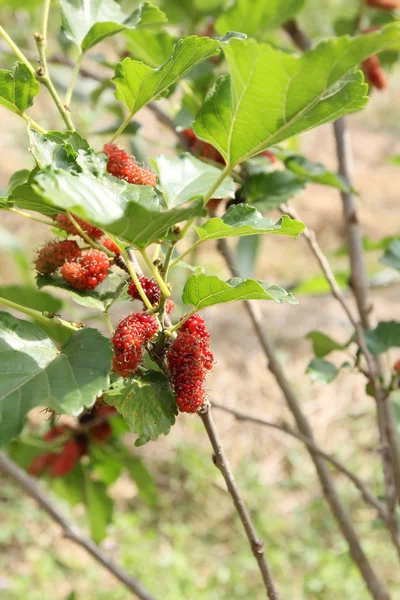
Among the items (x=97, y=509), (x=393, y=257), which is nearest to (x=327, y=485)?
(x=393, y=257)

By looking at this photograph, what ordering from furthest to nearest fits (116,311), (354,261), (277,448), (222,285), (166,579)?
(116,311)
(277,448)
(166,579)
(354,261)
(222,285)

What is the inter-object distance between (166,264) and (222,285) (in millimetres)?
43

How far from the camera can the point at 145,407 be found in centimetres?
37

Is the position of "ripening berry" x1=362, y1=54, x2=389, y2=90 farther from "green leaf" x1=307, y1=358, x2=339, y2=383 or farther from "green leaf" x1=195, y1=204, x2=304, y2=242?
"green leaf" x1=195, y1=204, x2=304, y2=242

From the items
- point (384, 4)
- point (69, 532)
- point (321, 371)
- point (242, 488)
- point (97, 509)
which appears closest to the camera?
point (321, 371)

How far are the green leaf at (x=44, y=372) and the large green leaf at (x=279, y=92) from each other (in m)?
0.14

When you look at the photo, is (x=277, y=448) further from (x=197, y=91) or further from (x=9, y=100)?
(x=9, y=100)

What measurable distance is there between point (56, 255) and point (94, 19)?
0.70 feet

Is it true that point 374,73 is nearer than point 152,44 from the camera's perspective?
No

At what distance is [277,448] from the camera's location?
1.85 meters

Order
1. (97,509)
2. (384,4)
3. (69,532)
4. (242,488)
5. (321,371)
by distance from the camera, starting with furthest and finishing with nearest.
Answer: (242,488)
(97,509)
(384,4)
(69,532)
(321,371)

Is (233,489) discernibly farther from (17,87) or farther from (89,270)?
(17,87)

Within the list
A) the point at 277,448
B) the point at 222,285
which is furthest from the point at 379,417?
the point at 277,448

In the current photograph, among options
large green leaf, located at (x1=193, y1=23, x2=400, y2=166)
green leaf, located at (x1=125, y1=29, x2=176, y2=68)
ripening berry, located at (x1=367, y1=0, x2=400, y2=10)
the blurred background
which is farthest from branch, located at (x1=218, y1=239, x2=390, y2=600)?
ripening berry, located at (x1=367, y1=0, x2=400, y2=10)
